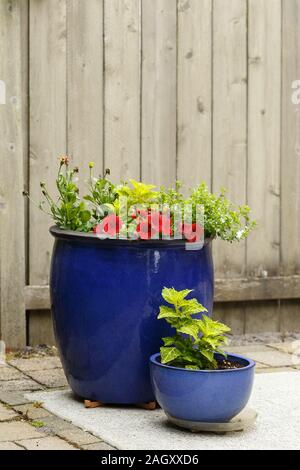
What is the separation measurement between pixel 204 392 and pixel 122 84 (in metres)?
1.98

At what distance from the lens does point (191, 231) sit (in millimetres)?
3781

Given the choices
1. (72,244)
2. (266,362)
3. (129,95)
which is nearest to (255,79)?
(129,95)

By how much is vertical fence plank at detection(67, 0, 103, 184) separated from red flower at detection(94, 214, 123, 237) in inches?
42.3

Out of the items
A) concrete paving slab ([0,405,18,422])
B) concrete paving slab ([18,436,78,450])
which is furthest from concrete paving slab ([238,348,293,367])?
concrete paving slab ([18,436,78,450])

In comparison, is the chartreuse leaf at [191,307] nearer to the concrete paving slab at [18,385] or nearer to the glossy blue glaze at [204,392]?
the glossy blue glaze at [204,392]

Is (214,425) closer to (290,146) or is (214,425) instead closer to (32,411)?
(32,411)

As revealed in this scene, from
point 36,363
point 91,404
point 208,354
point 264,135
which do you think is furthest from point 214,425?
point 264,135

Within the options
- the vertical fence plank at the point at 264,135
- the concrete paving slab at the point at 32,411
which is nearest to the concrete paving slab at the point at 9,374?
the concrete paving slab at the point at 32,411

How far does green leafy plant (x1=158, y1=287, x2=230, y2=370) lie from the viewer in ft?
11.7

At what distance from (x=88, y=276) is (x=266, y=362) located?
51.9 inches

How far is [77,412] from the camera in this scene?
3.77 m

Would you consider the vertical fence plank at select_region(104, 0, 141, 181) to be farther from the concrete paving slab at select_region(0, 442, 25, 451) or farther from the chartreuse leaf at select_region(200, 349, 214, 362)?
the concrete paving slab at select_region(0, 442, 25, 451)
